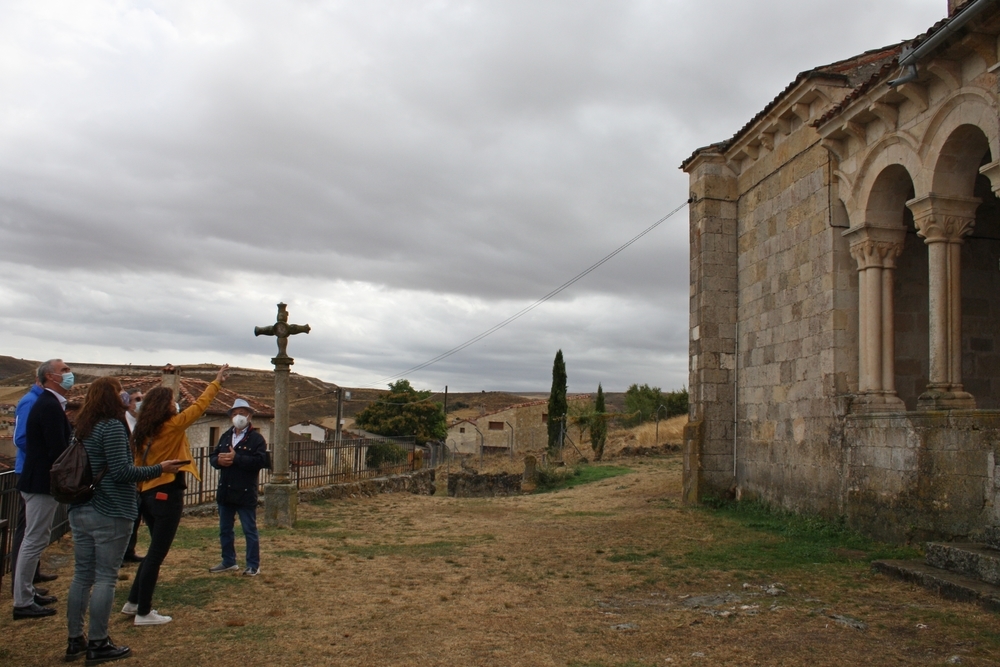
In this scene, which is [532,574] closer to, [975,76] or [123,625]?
[123,625]

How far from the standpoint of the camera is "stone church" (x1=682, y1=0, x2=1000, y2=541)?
8.45 meters

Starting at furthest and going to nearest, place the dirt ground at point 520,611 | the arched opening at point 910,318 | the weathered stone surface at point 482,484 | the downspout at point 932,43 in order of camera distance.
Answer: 1. the weathered stone surface at point 482,484
2. the arched opening at point 910,318
3. the downspout at point 932,43
4. the dirt ground at point 520,611

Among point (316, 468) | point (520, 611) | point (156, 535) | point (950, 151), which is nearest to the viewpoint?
point (156, 535)

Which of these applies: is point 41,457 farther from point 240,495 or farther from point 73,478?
point 240,495

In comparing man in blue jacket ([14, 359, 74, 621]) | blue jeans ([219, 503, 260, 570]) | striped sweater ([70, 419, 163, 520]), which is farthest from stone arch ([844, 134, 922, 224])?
man in blue jacket ([14, 359, 74, 621])

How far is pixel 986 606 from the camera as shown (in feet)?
20.6

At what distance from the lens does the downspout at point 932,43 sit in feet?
25.3

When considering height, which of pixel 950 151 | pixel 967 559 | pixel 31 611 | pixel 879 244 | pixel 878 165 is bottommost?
pixel 31 611

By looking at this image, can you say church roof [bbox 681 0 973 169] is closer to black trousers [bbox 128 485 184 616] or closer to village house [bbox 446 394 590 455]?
black trousers [bbox 128 485 184 616]

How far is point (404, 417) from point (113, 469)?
3767 cm

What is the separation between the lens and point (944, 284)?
9.09 metres

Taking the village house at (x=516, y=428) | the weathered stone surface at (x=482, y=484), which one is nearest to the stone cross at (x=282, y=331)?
the weathered stone surface at (x=482, y=484)

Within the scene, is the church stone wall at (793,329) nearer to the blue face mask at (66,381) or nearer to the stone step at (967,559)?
the stone step at (967,559)

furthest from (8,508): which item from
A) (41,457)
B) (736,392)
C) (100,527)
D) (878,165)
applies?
(736,392)
